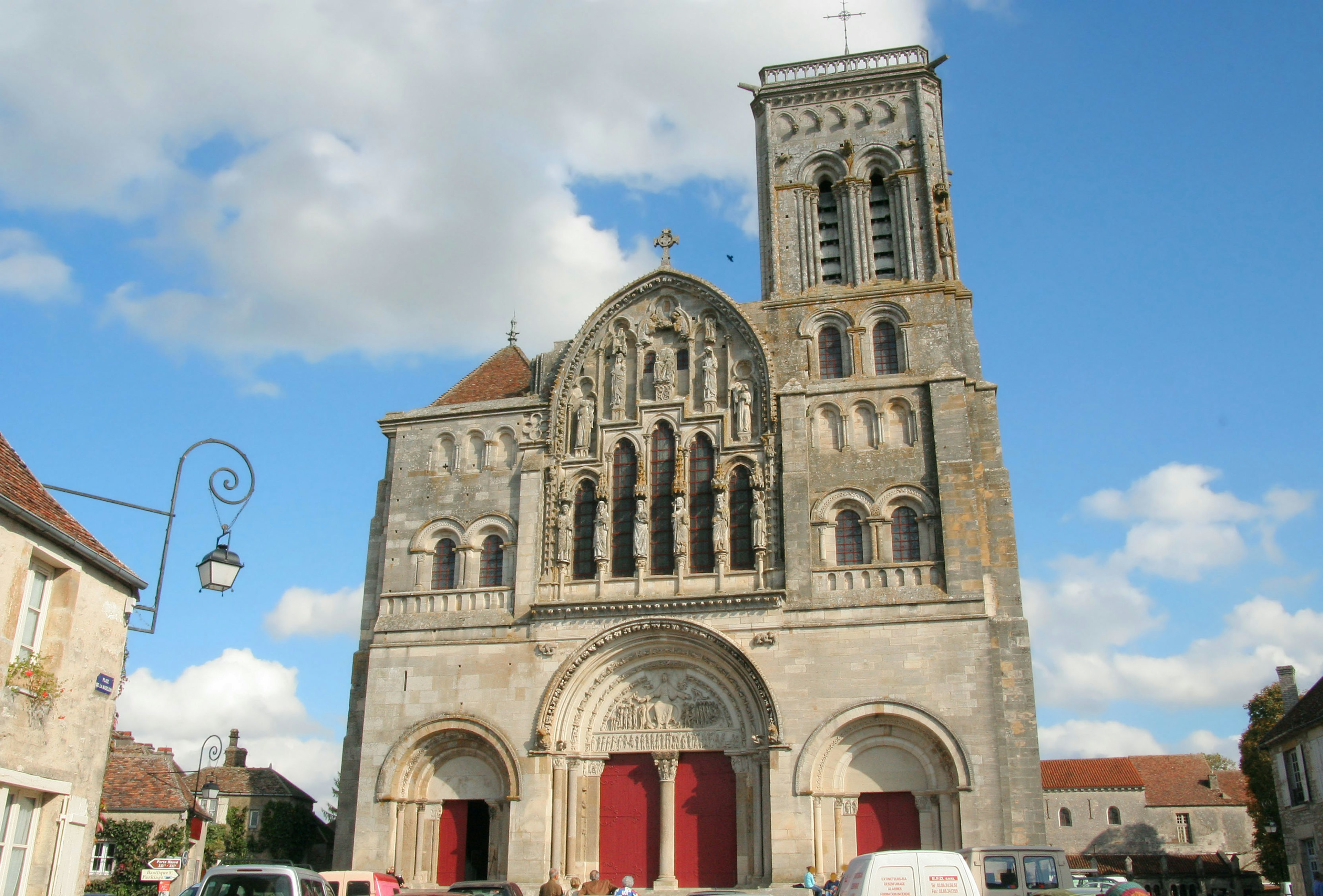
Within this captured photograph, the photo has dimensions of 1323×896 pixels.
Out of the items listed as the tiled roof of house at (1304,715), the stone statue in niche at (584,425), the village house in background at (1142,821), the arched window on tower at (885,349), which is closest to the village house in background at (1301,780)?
the tiled roof of house at (1304,715)

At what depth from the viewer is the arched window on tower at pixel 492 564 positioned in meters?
25.5

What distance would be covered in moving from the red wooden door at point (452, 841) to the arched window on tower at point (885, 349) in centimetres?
1352

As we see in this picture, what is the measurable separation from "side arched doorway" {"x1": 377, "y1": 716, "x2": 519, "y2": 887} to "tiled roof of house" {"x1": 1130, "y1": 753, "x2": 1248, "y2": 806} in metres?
40.1

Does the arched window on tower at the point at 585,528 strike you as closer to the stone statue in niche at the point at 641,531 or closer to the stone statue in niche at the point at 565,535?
the stone statue in niche at the point at 565,535

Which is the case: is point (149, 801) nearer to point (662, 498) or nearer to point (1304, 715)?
point (662, 498)

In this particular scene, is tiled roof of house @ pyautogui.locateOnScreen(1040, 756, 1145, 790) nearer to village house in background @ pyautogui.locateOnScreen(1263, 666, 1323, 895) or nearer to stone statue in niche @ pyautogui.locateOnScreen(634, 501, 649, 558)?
village house in background @ pyautogui.locateOnScreen(1263, 666, 1323, 895)

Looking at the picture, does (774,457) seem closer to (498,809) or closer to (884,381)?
(884,381)

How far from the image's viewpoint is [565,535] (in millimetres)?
25156

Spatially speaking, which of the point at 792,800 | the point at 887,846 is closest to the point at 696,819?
the point at 792,800

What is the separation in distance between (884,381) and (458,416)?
1018cm

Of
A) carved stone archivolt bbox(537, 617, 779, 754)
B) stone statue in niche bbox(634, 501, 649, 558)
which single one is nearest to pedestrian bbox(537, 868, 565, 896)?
carved stone archivolt bbox(537, 617, 779, 754)

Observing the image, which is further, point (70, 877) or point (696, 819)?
point (696, 819)

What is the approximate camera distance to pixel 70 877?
44.3ft

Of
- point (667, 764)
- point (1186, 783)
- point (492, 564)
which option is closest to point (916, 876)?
point (667, 764)
